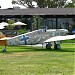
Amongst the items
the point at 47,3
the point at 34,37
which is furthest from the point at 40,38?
the point at 47,3

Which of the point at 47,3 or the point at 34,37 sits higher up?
the point at 34,37

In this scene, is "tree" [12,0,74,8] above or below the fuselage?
below

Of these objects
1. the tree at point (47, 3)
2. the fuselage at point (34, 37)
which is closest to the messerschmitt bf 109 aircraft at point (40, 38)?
the fuselage at point (34, 37)

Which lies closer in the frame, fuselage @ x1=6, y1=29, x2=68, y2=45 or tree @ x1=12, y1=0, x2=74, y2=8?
fuselage @ x1=6, y1=29, x2=68, y2=45

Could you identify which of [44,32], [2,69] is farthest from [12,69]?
[44,32]

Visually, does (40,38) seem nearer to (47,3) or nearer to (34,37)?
(34,37)

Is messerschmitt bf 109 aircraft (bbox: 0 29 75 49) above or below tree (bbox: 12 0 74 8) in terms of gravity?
above

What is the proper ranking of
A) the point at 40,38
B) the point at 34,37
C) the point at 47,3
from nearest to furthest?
the point at 34,37, the point at 40,38, the point at 47,3

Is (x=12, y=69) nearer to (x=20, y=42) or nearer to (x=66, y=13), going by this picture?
(x=20, y=42)

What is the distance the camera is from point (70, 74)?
12.0 meters

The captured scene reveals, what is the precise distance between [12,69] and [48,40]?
513 inches

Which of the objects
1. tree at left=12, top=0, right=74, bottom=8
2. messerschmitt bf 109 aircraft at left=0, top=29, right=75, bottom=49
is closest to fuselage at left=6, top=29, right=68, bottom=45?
messerschmitt bf 109 aircraft at left=0, top=29, right=75, bottom=49

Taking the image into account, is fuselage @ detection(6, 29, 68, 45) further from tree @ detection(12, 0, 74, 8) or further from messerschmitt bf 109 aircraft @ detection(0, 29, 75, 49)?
tree @ detection(12, 0, 74, 8)

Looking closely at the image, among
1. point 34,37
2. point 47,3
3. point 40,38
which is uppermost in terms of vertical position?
point 34,37
